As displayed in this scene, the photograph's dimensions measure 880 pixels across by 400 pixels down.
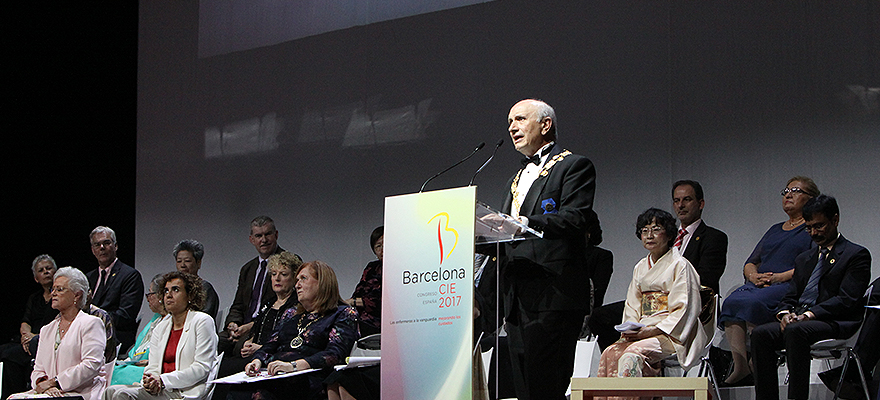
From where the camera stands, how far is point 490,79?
6.25 meters

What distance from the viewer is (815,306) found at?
410 cm

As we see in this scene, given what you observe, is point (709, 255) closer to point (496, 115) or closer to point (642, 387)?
point (496, 115)

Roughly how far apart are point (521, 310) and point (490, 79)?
136 inches

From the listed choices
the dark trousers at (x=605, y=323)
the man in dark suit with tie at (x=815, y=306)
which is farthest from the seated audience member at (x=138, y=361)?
the man in dark suit with tie at (x=815, y=306)

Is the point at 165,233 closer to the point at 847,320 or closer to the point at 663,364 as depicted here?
the point at 663,364

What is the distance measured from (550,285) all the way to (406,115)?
→ 12.2ft

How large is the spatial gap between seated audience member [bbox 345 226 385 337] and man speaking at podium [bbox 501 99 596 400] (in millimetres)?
2212

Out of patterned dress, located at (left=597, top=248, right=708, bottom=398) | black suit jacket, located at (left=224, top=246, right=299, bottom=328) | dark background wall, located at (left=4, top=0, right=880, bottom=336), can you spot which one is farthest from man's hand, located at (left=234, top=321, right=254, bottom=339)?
patterned dress, located at (left=597, top=248, right=708, bottom=398)

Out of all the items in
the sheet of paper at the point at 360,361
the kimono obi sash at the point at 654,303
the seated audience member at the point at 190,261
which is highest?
the seated audience member at the point at 190,261

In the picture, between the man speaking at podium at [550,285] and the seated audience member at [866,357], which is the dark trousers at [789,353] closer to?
the seated audience member at [866,357]

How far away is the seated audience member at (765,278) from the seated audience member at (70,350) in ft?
10.4

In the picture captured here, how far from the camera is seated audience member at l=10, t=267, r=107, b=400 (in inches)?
187

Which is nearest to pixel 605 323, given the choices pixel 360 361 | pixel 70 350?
pixel 360 361

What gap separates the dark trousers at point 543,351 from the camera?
2963 millimetres
